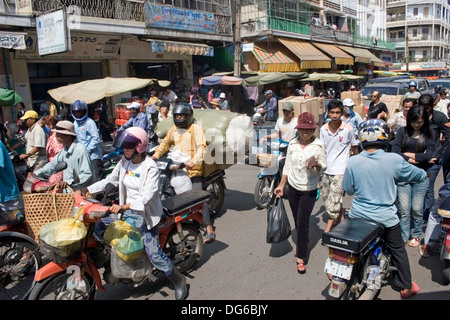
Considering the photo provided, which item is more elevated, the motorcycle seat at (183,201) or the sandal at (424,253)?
the motorcycle seat at (183,201)

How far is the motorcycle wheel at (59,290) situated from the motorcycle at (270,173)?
3330 millimetres

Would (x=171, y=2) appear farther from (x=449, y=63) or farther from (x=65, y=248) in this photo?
(x=449, y=63)

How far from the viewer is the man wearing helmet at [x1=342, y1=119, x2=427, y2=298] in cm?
312

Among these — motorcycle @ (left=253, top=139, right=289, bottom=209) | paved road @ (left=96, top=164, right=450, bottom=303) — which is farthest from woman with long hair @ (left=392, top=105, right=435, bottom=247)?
motorcycle @ (left=253, top=139, right=289, bottom=209)

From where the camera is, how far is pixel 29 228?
372 cm

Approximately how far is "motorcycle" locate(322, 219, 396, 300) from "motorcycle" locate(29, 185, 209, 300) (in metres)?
1.52

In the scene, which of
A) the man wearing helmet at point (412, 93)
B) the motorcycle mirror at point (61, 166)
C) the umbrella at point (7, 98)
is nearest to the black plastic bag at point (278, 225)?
the motorcycle mirror at point (61, 166)

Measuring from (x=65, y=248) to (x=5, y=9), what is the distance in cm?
1114

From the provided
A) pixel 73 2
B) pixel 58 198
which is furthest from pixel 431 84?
pixel 58 198

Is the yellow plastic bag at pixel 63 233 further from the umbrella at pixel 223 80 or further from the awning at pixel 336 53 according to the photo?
the awning at pixel 336 53

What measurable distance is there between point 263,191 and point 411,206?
7.52ft

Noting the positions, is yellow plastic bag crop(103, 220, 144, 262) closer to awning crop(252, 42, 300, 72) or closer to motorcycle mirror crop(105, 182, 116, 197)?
motorcycle mirror crop(105, 182, 116, 197)

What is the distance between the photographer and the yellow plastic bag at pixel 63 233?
9.15 feet
